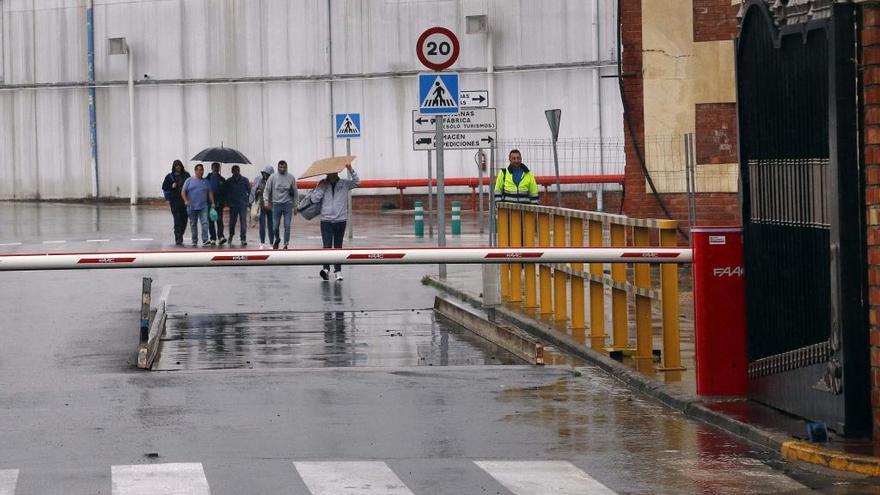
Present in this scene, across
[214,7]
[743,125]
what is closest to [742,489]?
[743,125]

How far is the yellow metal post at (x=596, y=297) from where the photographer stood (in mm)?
15953

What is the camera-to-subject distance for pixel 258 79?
2185 inches

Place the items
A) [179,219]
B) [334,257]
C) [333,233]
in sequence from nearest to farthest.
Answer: [334,257] → [333,233] → [179,219]

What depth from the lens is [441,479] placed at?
9.41 metres

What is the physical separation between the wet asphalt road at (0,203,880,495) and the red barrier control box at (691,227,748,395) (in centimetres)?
51

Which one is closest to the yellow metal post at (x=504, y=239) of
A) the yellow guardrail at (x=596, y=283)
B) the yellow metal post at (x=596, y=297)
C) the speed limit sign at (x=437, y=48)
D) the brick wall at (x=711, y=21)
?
the yellow guardrail at (x=596, y=283)

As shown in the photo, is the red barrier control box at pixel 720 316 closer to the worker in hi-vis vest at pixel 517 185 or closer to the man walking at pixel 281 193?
the worker in hi-vis vest at pixel 517 185

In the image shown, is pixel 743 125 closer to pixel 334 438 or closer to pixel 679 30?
pixel 334 438

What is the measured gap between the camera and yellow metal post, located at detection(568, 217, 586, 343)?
54.9 feet

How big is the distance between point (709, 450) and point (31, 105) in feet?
163

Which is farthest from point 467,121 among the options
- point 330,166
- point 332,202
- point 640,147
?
point 640,147

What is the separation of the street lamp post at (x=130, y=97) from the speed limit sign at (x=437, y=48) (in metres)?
34.6

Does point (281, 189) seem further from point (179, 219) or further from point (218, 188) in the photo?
point (218, 188)

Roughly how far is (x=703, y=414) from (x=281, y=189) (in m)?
20.0
